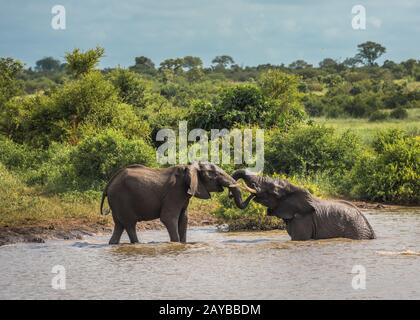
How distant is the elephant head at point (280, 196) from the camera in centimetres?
1574

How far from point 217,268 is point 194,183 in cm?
240

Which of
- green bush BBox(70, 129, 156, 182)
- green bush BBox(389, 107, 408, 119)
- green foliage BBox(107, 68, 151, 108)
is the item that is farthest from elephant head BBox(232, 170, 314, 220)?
green bush BBox(389, 107, 408, 119)

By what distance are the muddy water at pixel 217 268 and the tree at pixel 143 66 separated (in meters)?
67.5

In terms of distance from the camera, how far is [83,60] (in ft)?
97.9

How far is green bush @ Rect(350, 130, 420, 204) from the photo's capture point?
74.6 feet

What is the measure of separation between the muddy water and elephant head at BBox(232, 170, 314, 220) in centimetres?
58

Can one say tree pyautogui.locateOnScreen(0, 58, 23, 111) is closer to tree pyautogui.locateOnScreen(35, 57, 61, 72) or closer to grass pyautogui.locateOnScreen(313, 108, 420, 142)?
grass pyautogui.locateOnScreen(313, 108, 420, 142)

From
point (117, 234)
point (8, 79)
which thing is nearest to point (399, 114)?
point (8, 79)

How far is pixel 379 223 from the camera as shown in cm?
1875

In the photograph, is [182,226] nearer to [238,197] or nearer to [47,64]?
[238,197]

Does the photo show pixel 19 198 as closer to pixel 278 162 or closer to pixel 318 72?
pixel 278 162

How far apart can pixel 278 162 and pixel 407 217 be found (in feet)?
17.8

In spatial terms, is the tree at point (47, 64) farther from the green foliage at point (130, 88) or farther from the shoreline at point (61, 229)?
the shoreline at point (61, 229)

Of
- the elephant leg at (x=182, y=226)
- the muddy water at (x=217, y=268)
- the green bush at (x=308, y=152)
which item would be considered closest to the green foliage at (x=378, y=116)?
the green bush at (x=308, y=152)
